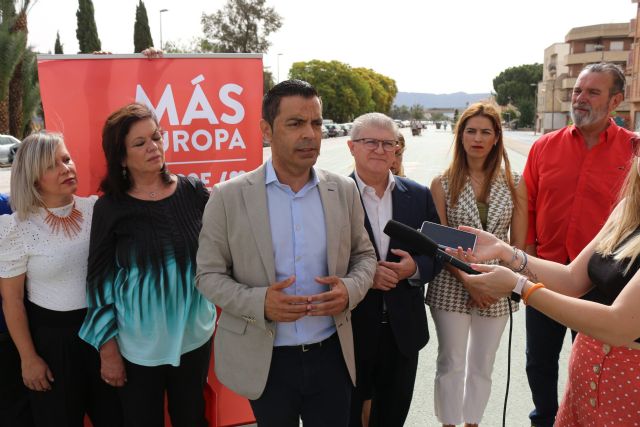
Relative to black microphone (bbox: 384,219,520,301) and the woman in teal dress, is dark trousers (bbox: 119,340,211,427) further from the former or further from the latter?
black microphone (bbox: 384,219,520,301)

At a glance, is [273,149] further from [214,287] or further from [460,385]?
[460,385]

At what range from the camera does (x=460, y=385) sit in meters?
2.92

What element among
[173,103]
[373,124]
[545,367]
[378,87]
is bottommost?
[545,367]

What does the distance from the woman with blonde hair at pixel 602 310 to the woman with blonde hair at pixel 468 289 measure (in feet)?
2.29

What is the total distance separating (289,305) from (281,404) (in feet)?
1.60

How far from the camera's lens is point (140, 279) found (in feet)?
7.63

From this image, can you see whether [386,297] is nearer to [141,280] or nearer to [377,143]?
[377,143]

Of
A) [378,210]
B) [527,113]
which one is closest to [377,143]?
[378,210]

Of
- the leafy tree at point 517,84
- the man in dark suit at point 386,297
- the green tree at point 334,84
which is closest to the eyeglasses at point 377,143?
the man in dark suit at point 386,297

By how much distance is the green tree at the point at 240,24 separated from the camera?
133 feet

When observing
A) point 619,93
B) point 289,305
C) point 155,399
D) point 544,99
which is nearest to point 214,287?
point 289,305

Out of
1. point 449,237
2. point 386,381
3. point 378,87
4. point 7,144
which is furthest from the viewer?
point 378,87

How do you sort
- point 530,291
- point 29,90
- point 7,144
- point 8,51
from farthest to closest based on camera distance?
point 29,90 < point 7,144 < point 8,51 < point 530,291

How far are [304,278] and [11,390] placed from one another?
168 cm
